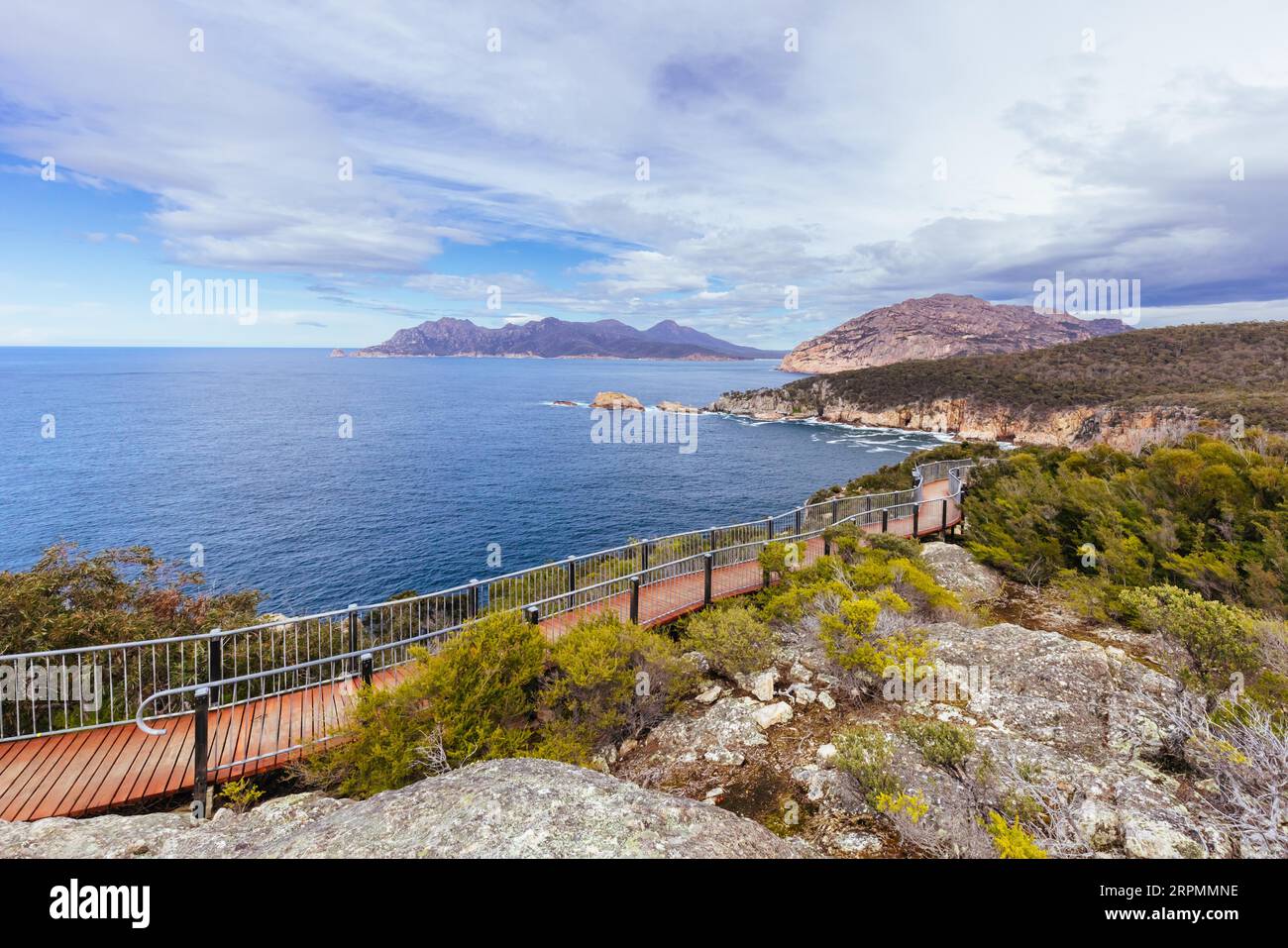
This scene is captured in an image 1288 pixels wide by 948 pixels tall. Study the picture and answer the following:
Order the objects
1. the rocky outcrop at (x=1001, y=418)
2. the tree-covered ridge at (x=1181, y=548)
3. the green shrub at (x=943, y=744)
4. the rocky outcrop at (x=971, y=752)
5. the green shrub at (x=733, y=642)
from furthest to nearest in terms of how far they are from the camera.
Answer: the rocky outcrop at (x=1001, y=418), the green shrub at (x=733, y=642), the tree-covered ridge at (x=1181, y=548), the green shrub at (x=943, y=744), the rocky outcrop at (x=971, y=752)

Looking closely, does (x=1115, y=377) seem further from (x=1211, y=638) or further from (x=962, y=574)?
(x=1211, y=638)

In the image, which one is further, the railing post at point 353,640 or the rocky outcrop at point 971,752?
the railing post at point 353,640

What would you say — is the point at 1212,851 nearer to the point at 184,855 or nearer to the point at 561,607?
the point at 184,855

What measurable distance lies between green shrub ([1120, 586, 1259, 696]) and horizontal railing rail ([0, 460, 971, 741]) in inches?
246

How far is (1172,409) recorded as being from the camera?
153 ft

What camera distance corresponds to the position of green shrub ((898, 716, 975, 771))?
4.88 metres

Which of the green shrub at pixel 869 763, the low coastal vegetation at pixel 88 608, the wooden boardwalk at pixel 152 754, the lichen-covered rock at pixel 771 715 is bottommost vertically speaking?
the lichen-covered rock at pixel 771 715

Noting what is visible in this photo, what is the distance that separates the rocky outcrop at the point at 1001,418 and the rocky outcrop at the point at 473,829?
37.7 meters

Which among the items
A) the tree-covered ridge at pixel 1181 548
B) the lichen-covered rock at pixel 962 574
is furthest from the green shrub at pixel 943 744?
the lichen-covered rock at pixel 962 574

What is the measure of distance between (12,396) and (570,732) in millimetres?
142654

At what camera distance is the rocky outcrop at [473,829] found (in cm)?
335

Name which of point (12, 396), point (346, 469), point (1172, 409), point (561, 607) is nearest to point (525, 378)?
point (12, 396)

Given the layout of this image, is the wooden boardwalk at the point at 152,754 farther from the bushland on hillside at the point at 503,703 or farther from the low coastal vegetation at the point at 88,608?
the low coastal vegetation at the point at 88,608

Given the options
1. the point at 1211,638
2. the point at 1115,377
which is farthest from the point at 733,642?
the point at 1115,377
